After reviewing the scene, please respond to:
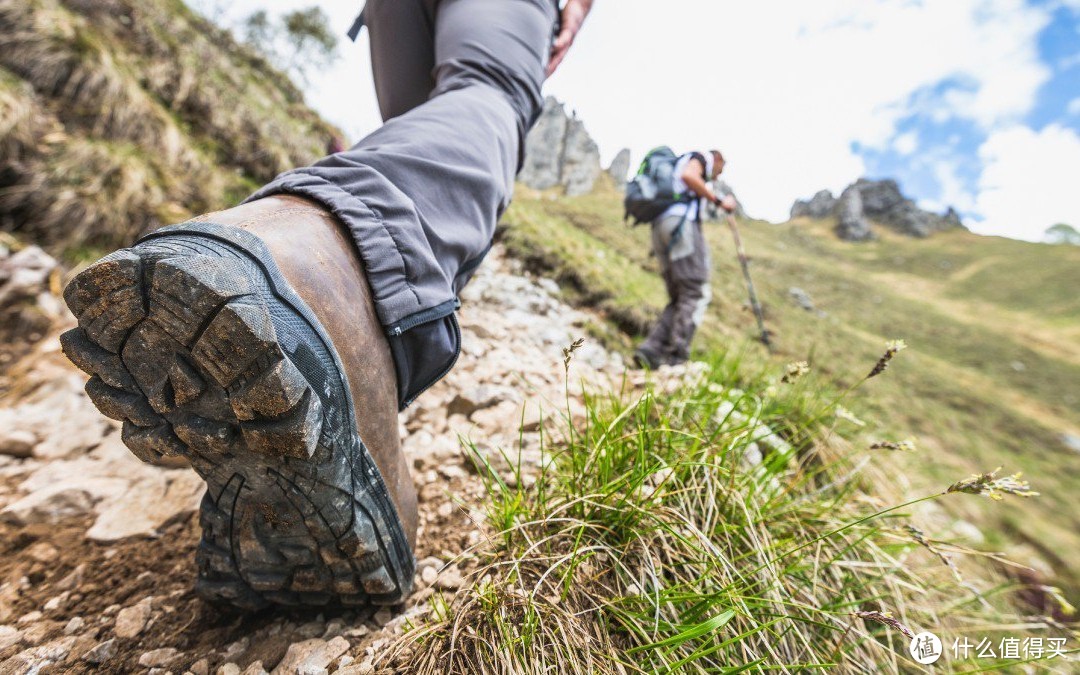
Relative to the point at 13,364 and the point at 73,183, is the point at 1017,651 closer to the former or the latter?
the point at 13,364

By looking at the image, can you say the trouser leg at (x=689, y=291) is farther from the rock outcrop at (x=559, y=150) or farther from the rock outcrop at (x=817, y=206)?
the rock outcrop at (x=817, y=206)

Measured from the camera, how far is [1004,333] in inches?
969

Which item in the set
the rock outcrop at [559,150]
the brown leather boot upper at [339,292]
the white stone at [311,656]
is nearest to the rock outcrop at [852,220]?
the rock outcrop at [559,150]

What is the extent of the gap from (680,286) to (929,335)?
23.5 meters

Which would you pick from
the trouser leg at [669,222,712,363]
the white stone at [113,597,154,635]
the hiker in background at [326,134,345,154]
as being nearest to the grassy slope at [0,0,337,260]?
the hiker in background at [326,134,345,154]

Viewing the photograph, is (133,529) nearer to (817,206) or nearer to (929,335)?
(929,335)

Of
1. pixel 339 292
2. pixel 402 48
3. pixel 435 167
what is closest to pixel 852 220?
pixel 402 48

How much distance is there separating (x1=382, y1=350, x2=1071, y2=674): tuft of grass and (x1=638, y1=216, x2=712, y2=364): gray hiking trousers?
7.52ft

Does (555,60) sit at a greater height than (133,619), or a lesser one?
greater

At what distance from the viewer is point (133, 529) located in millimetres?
1137

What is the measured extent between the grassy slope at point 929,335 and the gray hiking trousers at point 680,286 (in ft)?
0.90

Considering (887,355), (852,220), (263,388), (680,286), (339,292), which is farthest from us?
(852,220)

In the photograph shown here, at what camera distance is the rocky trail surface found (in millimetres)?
824

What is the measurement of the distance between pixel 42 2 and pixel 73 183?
8.14 ft
